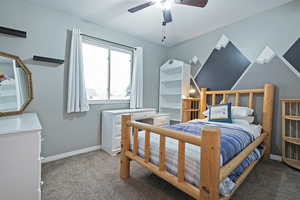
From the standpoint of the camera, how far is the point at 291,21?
2.23 m

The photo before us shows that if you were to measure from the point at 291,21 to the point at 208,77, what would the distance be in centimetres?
150

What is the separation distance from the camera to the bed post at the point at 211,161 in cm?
93

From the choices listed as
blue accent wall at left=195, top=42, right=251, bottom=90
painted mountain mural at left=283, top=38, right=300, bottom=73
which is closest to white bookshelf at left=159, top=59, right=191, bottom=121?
blue accent wall at left=195, top=42, right=251, bottom=90

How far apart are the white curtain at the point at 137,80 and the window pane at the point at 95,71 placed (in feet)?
1.88

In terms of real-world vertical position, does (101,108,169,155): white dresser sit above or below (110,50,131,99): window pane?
below

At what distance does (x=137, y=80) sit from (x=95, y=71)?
890 mm

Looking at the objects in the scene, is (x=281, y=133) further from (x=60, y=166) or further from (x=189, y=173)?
(x=60, y=166)

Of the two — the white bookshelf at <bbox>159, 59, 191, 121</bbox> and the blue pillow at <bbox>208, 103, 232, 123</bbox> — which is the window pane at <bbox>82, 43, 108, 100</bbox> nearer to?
the white bookshelf at <bbox>159, 59, 191, 121</bbox>

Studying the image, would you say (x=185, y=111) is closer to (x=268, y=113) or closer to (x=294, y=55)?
(x=268, y=113)

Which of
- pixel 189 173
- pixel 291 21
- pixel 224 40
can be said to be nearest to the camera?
pixel 189 173

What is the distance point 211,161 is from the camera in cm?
94

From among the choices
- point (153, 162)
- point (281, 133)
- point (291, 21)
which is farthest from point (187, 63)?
point (153, 162)

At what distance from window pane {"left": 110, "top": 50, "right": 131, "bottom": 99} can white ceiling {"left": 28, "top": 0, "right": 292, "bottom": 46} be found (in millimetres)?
534

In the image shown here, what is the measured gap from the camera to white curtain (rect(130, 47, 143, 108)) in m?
3.13
